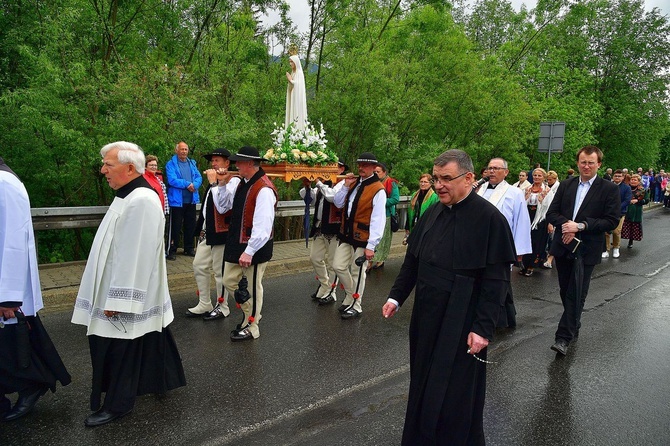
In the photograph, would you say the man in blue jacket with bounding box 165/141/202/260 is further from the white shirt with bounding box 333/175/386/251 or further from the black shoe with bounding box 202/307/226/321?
the white shirt with bounding box 333/175/386/251

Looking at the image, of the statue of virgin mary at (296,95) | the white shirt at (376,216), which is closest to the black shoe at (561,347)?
the white shirt at (376,216)

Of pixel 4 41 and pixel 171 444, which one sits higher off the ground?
pixel 4 41

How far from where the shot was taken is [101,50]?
10.5 meters

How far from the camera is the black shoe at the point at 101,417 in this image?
3.72 meters

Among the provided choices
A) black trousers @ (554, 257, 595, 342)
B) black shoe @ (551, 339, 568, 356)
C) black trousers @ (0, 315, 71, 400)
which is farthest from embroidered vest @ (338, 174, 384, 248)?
black trousers @ (0, 315, 71, 400)

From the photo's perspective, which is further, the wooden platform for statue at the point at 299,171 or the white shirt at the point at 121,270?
the wooden platform for statue at the point at 299,171

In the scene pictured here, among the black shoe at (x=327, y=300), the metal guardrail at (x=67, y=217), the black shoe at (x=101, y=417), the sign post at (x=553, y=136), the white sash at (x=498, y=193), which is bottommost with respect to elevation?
the black shoe at (x=327, y=300)

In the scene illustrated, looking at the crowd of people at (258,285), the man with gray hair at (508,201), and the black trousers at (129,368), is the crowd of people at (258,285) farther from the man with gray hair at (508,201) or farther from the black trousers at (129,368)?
the man with gray hair at (508,201)

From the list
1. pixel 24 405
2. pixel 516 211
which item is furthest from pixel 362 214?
pixel 24 405

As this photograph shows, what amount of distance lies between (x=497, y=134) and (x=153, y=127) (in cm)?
1147

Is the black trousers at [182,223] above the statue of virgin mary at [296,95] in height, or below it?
below

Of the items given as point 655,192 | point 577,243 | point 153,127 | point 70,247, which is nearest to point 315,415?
point 577,243

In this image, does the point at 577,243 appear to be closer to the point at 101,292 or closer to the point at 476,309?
the point at 476,309

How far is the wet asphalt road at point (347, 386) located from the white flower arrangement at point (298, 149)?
2.03 metres
